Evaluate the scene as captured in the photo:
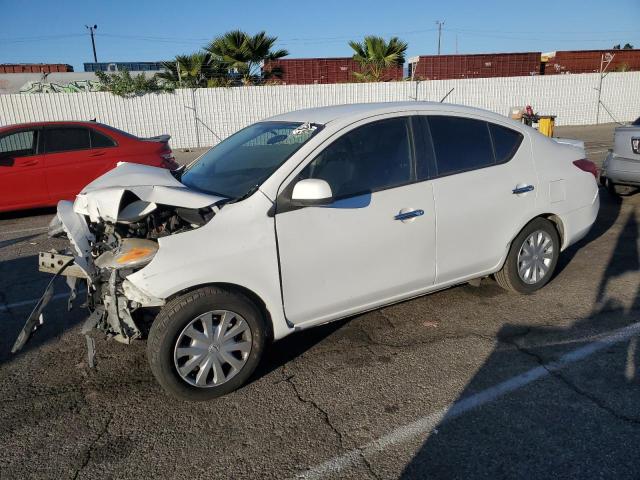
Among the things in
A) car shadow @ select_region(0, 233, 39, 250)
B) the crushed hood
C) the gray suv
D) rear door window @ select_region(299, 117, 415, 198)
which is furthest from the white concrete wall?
rear door window @ select_region(299, 117, 415, 198)

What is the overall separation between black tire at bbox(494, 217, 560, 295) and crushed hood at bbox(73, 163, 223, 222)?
2537 mm

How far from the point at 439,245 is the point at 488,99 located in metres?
20.7

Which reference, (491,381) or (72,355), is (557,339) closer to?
(491,381)

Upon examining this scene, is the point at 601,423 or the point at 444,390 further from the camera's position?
the point at 444,390

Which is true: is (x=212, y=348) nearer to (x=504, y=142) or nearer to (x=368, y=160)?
(x=368, y=160)

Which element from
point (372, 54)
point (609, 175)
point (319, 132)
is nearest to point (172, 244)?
point (319, 132)

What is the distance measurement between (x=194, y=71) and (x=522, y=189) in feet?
61.5

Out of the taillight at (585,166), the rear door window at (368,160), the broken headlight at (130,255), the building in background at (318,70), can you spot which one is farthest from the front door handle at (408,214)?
the building in background at (318,70)

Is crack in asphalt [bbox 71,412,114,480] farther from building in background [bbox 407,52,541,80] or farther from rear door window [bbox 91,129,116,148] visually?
building in background [bbox 407,52,541,80]

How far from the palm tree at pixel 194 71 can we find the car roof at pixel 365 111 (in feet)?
55.2

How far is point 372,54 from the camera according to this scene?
24703 mm

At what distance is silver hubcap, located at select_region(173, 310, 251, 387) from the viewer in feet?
10.3

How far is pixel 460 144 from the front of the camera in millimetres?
4066

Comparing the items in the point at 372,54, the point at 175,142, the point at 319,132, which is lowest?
the point at 175,142
